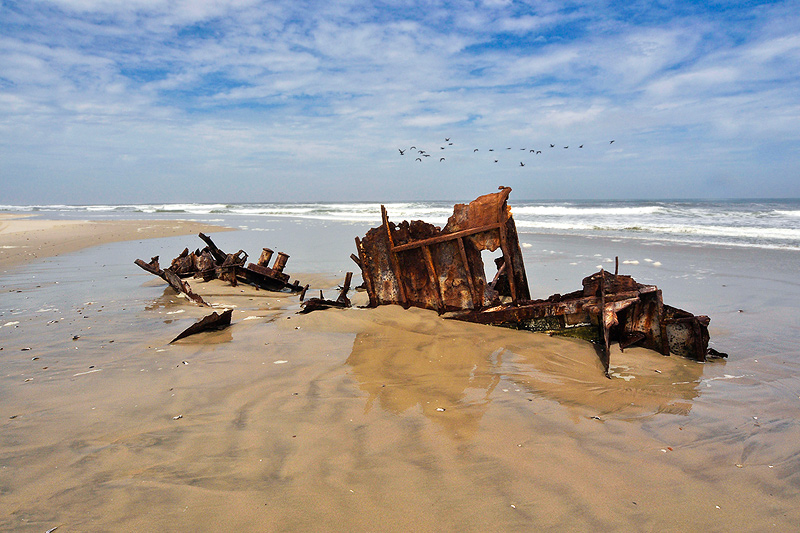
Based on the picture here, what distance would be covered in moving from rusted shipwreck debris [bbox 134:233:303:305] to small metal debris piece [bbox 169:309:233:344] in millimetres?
2772

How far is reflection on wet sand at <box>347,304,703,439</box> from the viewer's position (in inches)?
150

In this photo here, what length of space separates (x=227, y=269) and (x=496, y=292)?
5992mm

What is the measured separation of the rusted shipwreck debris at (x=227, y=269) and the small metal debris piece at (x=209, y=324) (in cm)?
277

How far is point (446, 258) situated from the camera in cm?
618

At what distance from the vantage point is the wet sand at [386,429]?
2.52 meters

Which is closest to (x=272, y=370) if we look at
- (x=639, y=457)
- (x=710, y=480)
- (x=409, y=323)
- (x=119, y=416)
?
(x=119, y=416)

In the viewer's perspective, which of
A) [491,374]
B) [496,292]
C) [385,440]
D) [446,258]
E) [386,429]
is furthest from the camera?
[496,292]

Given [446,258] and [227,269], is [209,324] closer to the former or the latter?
[446,258]

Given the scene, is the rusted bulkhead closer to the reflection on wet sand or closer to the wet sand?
the wet sand

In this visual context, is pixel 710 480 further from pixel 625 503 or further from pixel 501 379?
pixel 501 379

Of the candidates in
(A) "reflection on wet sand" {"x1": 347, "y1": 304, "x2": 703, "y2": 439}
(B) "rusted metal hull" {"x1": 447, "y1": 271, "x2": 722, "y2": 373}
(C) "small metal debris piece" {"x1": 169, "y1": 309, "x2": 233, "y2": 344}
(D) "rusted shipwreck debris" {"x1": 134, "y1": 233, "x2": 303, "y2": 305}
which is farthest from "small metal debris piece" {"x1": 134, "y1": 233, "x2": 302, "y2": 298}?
(B) "rusted metal hull" {"x1": 447, "y1": 271, "x2": 722, "y2": 373}

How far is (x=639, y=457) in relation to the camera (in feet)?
9.99

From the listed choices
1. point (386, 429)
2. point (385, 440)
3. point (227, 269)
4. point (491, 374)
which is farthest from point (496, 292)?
point (227, 269)

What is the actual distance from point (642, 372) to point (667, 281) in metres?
5.81
